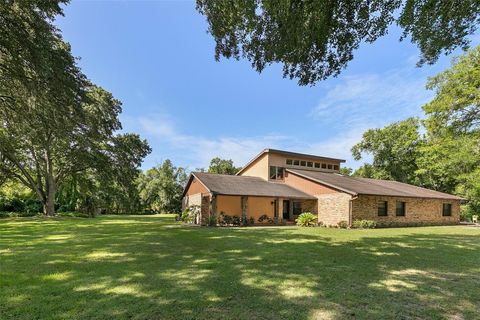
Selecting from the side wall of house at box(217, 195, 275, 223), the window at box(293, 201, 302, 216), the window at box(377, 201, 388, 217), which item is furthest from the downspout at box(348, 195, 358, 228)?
the side wall of house at box(217, 195, 275, 223)

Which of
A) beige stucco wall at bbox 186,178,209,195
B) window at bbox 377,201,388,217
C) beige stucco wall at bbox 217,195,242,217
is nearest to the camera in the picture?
window at bbox 377,201,388,217

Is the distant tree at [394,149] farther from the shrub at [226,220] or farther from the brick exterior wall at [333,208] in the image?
the shrub at [226,220]

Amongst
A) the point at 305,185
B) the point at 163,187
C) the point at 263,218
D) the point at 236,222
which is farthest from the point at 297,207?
the point at 163,187

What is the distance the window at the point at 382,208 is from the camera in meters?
20.9

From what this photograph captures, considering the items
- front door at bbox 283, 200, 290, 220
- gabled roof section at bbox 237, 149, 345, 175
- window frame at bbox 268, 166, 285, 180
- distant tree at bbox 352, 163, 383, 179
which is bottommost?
front door at bbox 283, 200, 290, 220

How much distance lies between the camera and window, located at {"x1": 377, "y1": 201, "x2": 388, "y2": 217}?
20891 mm

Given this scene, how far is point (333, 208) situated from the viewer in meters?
20.5

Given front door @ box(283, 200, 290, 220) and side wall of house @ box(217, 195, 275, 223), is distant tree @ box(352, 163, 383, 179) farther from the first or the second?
side wall of house @ box(217, 195, 275, 223)

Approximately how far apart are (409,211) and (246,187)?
1343cm

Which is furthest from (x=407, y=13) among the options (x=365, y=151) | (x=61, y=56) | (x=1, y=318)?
(x=365, y=151)

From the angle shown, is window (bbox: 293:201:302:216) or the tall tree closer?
the tall tree

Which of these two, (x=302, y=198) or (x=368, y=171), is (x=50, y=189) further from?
(x=368, y=171)

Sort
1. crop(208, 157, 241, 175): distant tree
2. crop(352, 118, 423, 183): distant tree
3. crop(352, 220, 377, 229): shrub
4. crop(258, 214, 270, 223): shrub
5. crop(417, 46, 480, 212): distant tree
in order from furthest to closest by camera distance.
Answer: crop(208, 157, 241, 175): distant tree, crop(352, 118, 423, 183): distant tree, crop(258, 214, 270, 223): shrub, crop(352, 220, 377, 229): shrub, crop(417, 46, 480, 212): distant tree

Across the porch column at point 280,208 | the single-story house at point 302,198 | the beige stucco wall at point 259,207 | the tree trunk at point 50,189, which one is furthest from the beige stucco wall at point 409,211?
the tree trunk at point 50,189
